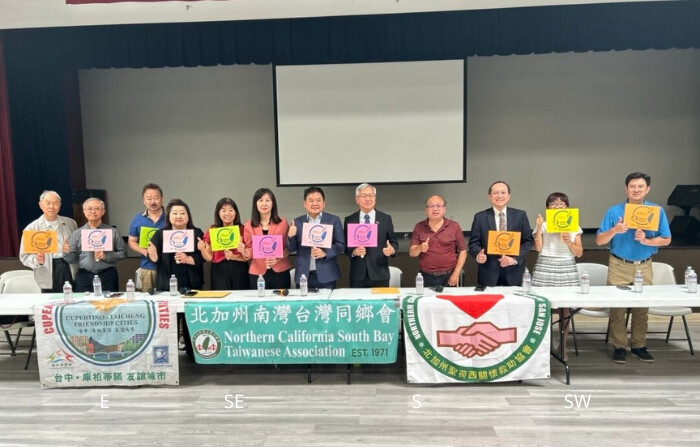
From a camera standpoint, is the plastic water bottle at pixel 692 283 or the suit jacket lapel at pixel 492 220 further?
the suit jacket lapel at pixel 492 220

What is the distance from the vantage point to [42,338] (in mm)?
3090

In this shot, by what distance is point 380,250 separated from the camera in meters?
3.56

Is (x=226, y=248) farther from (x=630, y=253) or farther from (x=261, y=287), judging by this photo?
(x=630, y=253)

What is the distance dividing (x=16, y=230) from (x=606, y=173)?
809 centimetres

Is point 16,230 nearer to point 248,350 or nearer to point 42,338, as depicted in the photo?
point 42,338

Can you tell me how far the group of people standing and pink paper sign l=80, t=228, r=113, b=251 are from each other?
9 centimetres

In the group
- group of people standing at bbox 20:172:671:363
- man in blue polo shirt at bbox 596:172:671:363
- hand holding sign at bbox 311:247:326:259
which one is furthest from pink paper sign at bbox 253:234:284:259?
man in blue polo shirt at bbox 596:172:671:363

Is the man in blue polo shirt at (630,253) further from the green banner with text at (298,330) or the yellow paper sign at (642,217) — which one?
the green banner with text at (298,330)

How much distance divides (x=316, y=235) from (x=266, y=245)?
0.38 m

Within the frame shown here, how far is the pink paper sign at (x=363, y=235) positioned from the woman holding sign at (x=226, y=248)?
2.77 ft

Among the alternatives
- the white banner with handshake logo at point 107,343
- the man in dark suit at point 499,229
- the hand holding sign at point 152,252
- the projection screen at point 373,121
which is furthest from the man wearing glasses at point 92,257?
the man in dark suit at point 499,229

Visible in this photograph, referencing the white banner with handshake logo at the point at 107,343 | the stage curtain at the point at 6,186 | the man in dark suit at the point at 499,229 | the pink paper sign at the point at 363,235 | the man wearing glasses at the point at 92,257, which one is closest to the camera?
the white banner with handshake logo at the point at 107,343

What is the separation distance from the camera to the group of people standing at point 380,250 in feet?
11.3

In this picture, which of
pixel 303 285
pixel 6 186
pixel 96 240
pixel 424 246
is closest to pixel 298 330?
pixel 303 285
